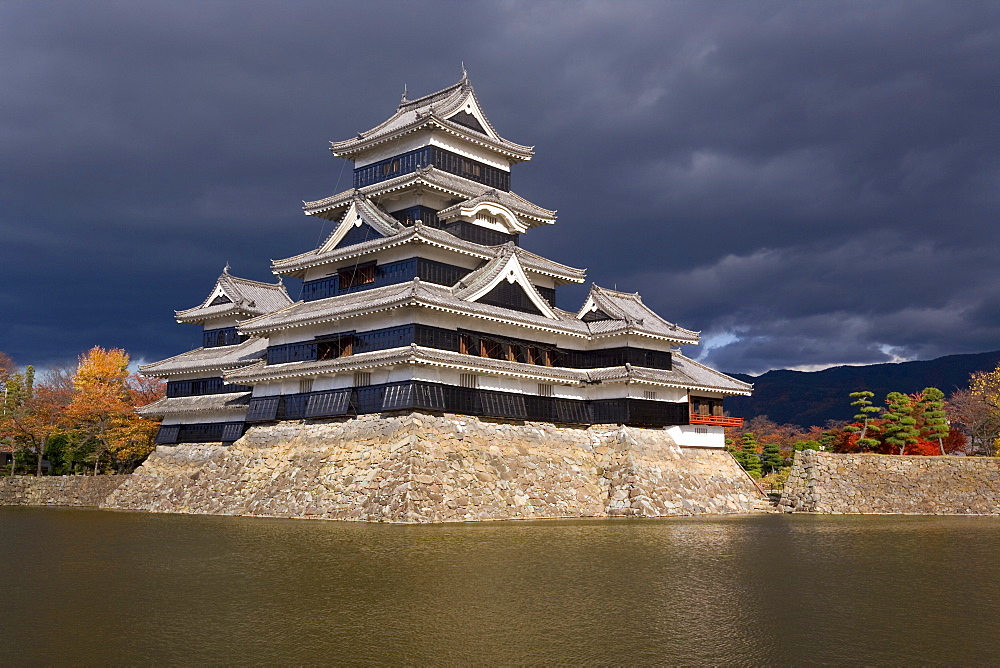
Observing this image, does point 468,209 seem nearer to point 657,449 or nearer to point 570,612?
point 657,449

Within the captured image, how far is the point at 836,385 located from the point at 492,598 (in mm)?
170685

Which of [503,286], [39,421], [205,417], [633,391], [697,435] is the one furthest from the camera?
[39,421]

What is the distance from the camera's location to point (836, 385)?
168500 mm

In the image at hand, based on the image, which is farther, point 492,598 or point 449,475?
point 449,475

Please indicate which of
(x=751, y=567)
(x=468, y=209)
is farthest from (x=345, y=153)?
(x=751, y=567)

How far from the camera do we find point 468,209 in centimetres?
4016

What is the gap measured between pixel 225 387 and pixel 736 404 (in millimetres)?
131951

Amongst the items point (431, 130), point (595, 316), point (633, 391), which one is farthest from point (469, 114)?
point (633, 391)

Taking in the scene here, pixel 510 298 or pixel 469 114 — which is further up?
pixel 469 114

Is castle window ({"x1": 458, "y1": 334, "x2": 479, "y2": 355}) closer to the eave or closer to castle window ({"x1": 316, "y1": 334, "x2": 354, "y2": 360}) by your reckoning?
castle window ({"x1": 316, "y1": 334, "x2": 354, "y2": 360})

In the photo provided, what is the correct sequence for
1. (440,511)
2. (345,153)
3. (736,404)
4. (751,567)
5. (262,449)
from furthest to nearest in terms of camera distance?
(736,404), (345,153), (262,449), (440,511), (751,567)

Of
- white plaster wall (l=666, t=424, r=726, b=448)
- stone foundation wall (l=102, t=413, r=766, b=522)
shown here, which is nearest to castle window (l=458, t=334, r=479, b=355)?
stone foundation wall (l=102, t=413, r=766, b=522)

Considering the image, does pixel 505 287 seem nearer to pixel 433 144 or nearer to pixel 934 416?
pixel 433 144

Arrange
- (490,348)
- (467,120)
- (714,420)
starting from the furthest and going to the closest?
(467,120) → (714,420) → (490,348)
